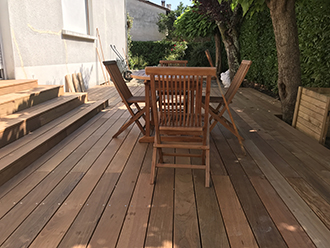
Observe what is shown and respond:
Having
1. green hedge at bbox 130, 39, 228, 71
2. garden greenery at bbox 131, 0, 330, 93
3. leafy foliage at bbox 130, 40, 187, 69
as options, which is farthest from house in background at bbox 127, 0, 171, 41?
garden greenery at bbox 131, 0, 330, 93

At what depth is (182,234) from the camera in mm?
1694

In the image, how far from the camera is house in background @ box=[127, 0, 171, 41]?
2245 centimetres

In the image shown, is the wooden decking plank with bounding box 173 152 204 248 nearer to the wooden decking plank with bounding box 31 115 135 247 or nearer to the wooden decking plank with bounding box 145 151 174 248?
the wooden decking plank with bounding box 145 151 174 248

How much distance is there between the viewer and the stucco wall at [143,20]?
73.6 feet

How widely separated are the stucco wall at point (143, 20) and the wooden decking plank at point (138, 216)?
22022 millimetres

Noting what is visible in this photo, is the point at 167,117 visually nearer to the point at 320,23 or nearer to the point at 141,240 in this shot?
the point at 141,240

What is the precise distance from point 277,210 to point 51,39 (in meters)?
5.02

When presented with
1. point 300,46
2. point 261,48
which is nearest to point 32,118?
point 300,46

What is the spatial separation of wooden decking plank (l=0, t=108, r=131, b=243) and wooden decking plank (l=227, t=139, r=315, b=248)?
63.6 inches

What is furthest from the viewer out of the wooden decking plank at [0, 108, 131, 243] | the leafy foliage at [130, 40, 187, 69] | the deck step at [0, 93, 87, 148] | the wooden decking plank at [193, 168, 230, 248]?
the leafy foliage at [130, 40, 187, 69]

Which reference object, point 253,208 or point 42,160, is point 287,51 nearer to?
point 253,208

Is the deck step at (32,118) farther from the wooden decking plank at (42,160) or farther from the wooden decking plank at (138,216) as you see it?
the wooden decking plank at (138,216)

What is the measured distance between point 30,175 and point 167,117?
53.3 inches

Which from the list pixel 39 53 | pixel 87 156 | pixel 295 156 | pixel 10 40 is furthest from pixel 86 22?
pixel 295 156
